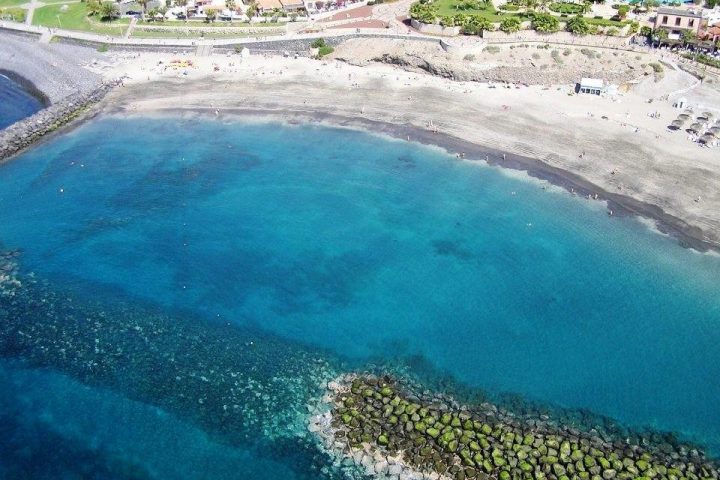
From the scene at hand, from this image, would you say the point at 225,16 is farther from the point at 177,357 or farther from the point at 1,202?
the point at 177,357

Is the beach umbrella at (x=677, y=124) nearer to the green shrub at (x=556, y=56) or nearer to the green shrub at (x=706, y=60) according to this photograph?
the green shrub at (x=706, y=60)

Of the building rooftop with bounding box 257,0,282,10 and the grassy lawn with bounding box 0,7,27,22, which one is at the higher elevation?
the building rooftop with bounding box 257,0,282,10

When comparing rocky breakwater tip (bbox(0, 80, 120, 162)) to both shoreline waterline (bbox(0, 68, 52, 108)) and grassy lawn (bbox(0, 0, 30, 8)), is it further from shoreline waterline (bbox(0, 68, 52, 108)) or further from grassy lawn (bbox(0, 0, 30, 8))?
grassy lawn (bbox(0, 0, 30, 8))

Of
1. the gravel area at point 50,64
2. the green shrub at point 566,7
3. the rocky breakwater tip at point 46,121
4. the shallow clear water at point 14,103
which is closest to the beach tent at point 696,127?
the green shrub at point 566,7

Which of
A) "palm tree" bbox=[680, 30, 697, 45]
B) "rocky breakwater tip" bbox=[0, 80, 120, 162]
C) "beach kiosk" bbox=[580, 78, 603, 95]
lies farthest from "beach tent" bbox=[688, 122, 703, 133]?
"rocky breakwater tip" bbox=[0, 80, 120, 162]

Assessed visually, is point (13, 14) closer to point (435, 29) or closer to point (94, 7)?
point (94, 7)
